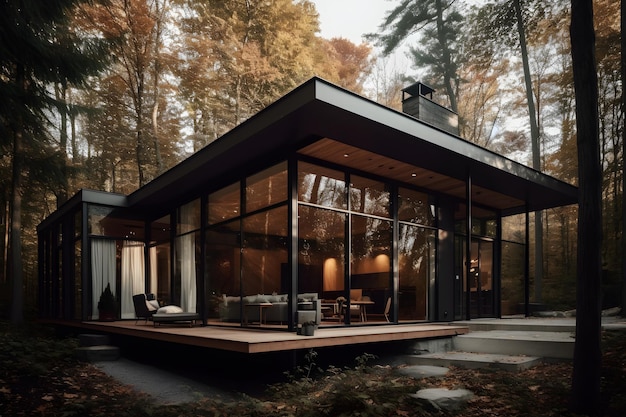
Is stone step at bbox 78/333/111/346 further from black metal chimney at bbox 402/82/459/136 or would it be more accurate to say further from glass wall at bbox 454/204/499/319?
glass wall at bbox 454/204/499/319

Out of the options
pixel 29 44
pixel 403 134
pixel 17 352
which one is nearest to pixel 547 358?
pixel 403 134

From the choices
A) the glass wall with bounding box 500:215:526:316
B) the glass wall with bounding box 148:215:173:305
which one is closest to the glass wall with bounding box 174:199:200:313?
the glass wall with bounding box 148:215:173:305

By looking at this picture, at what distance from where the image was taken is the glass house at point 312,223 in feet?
23.8

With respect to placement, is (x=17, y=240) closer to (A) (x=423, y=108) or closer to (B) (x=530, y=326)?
(A) (x=423, y=108)

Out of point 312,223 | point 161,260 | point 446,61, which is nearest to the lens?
point 312,223

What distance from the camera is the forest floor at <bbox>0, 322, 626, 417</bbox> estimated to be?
4.29 metres

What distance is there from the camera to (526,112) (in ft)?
65.0

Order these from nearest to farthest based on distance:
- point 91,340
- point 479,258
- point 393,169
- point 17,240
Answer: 1. point 393,169
2. point 91,340
3. point 479,258
4. point 17,240

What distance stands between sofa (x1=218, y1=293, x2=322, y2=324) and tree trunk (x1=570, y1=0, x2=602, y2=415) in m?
4.04

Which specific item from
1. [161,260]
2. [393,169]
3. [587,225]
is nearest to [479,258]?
[393,169]

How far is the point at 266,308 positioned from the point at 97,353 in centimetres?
316

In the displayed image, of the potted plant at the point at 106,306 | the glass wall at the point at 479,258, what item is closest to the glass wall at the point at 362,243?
the glass wall at the point at 479,258

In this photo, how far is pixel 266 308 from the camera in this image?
336 inches

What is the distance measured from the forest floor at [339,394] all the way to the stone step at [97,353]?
5.28 ft
